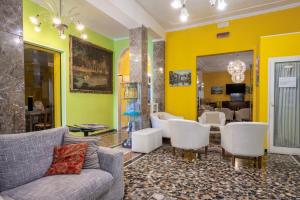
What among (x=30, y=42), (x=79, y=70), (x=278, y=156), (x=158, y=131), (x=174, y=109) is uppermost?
(x=30, y=42)

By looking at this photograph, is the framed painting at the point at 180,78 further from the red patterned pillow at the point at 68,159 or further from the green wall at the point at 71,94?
the red patterned pillow at the point at 68,159

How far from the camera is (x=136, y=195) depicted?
7.61 ft

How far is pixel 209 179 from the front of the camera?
109 inches

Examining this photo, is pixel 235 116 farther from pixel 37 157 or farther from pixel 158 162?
pixel 37 157

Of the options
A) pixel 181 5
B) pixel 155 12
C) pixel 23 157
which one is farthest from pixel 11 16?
pixel 155 12

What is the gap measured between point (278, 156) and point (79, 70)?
558cm

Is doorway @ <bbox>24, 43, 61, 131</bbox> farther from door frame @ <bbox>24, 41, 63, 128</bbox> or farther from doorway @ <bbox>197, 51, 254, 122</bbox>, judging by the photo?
doorway @ <bbox>197, 51, 254, 122</bbox>

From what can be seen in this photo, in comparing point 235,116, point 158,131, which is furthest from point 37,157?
point 235,116

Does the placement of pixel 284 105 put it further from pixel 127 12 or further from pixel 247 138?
pixel 127 12

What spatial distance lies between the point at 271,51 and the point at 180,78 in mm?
2602

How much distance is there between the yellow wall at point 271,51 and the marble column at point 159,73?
292 centimetres

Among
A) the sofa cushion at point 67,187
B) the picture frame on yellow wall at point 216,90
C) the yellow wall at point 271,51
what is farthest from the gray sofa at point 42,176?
the picture frame on yellow wall at point 216,90

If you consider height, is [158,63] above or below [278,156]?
above

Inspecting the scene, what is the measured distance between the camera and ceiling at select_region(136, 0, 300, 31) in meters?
4.48
